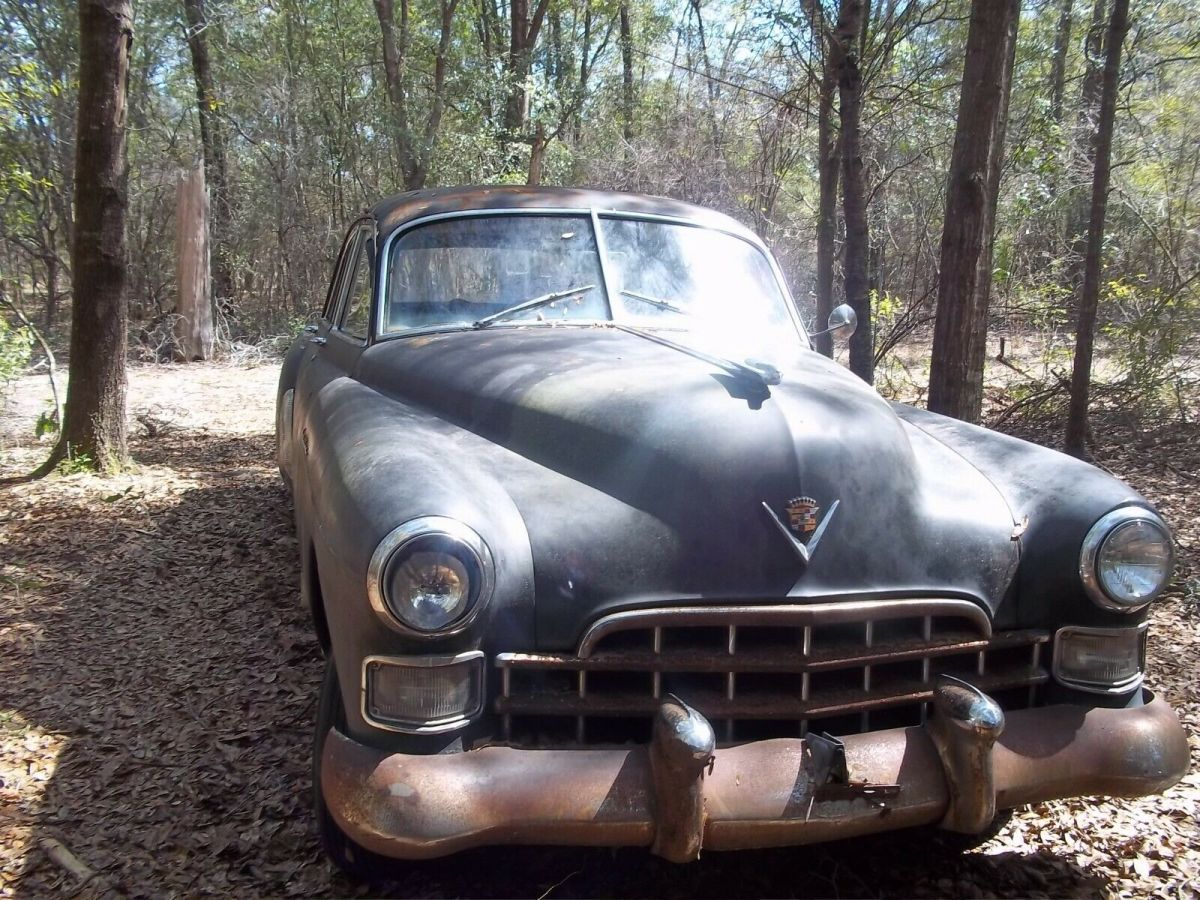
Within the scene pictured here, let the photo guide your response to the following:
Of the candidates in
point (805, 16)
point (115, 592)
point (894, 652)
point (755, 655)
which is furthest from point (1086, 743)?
point (805, 16)

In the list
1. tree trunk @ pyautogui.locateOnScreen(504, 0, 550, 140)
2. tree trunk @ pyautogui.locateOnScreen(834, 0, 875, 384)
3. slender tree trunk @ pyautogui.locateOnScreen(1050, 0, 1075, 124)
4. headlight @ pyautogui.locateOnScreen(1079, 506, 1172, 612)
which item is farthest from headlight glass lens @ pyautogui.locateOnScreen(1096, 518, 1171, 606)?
tree trunk @ pyautogui.locateOnScreen(504, 0, 550, 140)

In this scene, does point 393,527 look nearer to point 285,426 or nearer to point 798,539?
point 798,539

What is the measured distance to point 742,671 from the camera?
219cm

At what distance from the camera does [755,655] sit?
87.0 inches

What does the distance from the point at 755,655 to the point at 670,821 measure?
44 centimetres

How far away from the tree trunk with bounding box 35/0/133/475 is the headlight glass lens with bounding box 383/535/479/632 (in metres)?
5.70

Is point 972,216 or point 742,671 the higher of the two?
point 972,216

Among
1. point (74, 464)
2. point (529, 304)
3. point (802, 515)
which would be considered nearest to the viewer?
point (802, 515)

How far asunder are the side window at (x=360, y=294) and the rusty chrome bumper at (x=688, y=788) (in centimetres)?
223

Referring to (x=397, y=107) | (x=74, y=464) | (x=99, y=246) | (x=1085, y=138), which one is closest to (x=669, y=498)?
(x=99, y=246)

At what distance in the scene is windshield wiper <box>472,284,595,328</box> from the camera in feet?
11.8

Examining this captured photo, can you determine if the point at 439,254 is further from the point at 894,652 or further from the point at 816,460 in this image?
the point at 894,652

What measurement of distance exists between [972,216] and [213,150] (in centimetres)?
1475

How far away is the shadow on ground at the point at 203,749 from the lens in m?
2.54
